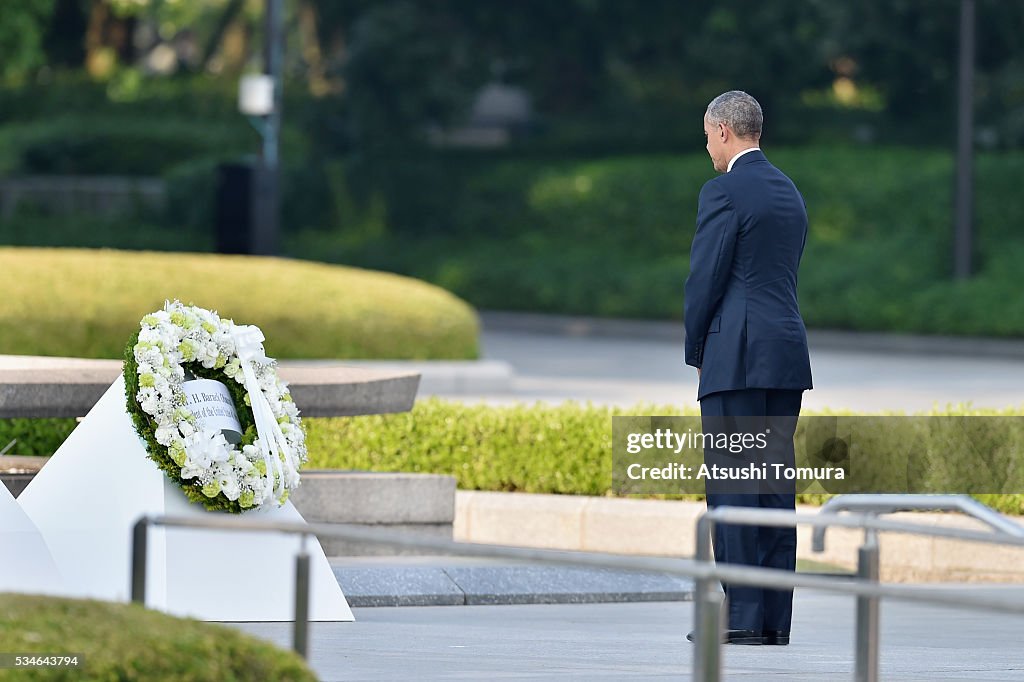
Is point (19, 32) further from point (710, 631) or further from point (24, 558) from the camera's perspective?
point (710, 631)

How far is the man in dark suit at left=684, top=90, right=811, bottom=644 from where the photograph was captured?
6988 mm

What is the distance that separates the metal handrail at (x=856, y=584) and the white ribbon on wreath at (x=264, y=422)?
235 centimetres

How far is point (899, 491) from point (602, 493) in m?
1.65

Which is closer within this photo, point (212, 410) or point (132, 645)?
point (132, 645)

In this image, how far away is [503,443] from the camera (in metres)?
10.9

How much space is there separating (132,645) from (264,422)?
3345 mm

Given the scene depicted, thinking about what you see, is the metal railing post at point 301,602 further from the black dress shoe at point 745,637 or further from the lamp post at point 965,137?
the lamp post at point 965,137

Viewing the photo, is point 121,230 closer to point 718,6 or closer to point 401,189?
point 401,189

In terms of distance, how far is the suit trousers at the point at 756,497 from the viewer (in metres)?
6.96

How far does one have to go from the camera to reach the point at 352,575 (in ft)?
28.5

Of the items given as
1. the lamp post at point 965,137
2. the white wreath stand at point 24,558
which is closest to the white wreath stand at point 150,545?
the white wreath stand at point 24,558

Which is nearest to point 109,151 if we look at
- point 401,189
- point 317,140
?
point 317,140

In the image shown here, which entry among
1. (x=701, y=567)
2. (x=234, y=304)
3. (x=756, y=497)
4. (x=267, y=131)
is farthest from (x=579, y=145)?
(x=701, y=567)

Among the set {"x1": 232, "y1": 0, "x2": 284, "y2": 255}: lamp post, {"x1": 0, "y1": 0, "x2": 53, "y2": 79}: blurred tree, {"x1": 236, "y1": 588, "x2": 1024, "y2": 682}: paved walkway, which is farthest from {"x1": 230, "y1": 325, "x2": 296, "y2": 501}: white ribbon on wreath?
{"x1": 0, "y1": 0, "x2": 53, "y2": 79}: blurred tree
